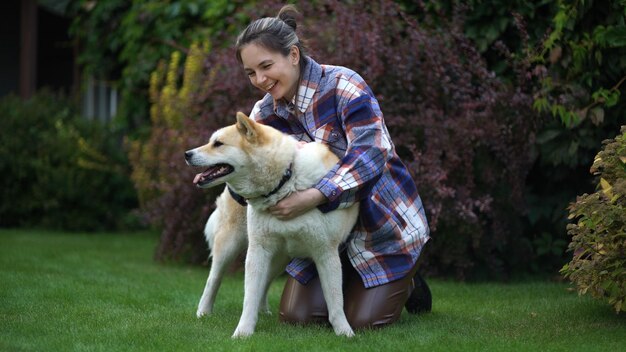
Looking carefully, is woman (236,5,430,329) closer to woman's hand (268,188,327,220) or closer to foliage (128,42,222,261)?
woman's hand (268,188,327,220)

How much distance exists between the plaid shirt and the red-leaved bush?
1.28 metres

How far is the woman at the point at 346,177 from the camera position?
3.69m

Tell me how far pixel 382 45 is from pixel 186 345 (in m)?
3.03

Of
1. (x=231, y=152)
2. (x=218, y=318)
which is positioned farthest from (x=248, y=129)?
(x=218, y=318)

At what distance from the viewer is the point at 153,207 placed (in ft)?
22.3

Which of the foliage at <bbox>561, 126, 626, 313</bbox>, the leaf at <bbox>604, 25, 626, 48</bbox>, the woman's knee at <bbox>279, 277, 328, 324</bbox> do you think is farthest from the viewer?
the leaf at <bbox>604, 25, 626, 48</bbox>

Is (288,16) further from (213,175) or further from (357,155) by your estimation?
(213,175)

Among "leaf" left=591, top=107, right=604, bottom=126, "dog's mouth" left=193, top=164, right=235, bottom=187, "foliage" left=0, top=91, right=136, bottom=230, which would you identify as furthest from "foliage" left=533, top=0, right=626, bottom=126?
"foliage" left=0, top=91, right=136, bottom=230

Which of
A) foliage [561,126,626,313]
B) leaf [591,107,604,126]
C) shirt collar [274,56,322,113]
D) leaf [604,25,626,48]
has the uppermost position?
leaf [604,25,626,48]

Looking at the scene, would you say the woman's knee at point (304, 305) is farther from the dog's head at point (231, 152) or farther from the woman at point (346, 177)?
the dog's head at point (231, 152)

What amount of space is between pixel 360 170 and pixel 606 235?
51.8 inches

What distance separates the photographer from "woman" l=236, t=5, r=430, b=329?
369 cm

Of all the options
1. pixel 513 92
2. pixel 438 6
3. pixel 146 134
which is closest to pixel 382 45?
pixel 438 6

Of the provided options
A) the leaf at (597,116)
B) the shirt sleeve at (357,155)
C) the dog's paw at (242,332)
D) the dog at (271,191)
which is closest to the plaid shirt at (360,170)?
the shirt sleeve at (357,155)
